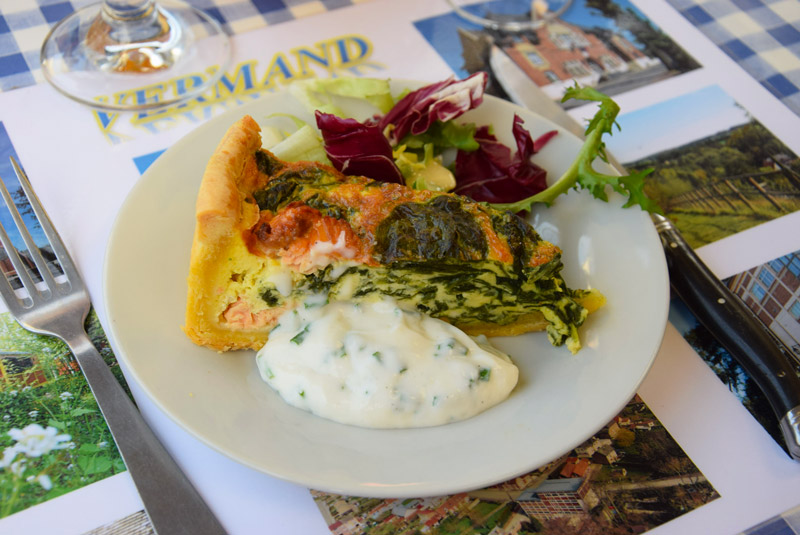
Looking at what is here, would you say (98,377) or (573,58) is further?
(573,58)

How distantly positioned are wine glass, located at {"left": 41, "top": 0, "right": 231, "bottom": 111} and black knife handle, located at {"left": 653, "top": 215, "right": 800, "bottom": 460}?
7.86 feet

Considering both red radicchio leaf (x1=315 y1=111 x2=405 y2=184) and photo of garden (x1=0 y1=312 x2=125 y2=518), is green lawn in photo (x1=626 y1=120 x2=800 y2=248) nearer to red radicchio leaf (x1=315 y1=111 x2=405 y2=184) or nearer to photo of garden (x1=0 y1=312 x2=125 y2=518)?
red radicchio leaf (x1=315 y1=111 x2=405 y2=184)

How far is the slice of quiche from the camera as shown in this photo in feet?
7.70

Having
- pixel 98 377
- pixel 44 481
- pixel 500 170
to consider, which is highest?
pixel 500 170

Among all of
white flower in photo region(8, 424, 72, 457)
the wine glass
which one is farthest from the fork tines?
the wine glass

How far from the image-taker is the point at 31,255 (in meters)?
2.62

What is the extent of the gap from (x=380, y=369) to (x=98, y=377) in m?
1.00

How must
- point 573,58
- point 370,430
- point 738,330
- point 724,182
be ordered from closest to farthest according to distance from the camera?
1. point 370,430
2. point 738,330
3. point 724,182
4. point 573,58

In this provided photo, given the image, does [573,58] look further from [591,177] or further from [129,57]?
[129,57]

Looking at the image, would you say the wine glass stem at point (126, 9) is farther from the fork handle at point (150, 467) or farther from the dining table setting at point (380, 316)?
the fork handle at point (150, 467)

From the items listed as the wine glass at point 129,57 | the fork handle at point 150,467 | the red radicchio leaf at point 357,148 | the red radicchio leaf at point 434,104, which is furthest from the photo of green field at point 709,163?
the fork handle at point 150,467

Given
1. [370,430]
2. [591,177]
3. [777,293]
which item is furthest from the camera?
[777,293]

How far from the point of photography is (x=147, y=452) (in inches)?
86.9

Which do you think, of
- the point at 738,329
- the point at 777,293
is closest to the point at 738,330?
the point at 738,329
